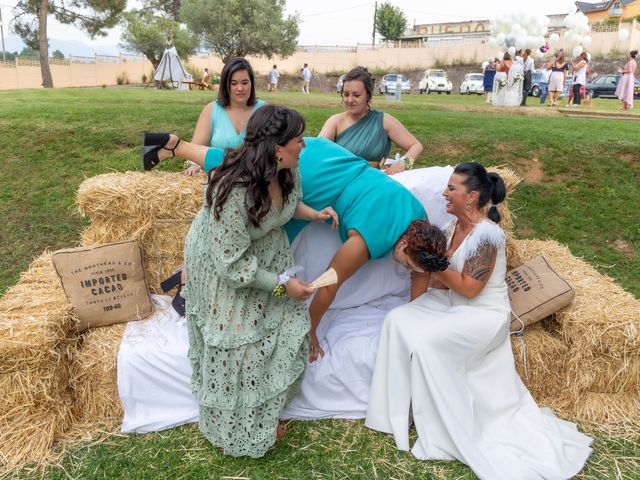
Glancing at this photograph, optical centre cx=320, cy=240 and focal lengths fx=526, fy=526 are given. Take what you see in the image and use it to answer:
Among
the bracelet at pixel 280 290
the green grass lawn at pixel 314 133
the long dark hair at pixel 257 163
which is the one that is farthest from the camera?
the green grass lawn at pixel 314 133

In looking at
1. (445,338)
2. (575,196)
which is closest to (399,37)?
(575,196)

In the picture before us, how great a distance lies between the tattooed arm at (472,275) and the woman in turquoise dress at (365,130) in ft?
4.37

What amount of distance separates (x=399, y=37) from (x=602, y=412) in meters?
71.2

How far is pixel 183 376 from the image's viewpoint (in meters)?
3.29

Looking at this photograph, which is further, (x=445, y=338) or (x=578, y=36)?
(x=578, y=36)

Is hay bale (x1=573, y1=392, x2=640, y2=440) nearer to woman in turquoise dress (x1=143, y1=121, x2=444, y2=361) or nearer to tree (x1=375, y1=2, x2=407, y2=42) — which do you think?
woman in turquoise dress (x1=143, y1=121, x2=444, y2=361)

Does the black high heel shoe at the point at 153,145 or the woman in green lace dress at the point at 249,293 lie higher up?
the black high heel shoe at the point at 153,145

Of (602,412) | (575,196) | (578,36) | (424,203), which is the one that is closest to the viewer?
(602,412)

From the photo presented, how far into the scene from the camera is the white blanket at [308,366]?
3.27 m

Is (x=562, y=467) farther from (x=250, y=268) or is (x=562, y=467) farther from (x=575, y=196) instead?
(x=575, y=196)

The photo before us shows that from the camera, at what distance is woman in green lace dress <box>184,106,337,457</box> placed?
261cm

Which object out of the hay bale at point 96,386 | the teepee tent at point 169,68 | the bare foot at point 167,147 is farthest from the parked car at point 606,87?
the hay bale at point 96,386

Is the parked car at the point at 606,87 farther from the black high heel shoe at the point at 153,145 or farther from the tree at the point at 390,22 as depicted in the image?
the tree at the point at 390,22

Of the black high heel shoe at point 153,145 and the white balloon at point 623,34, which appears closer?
the black high heel shoe at point 153,145
